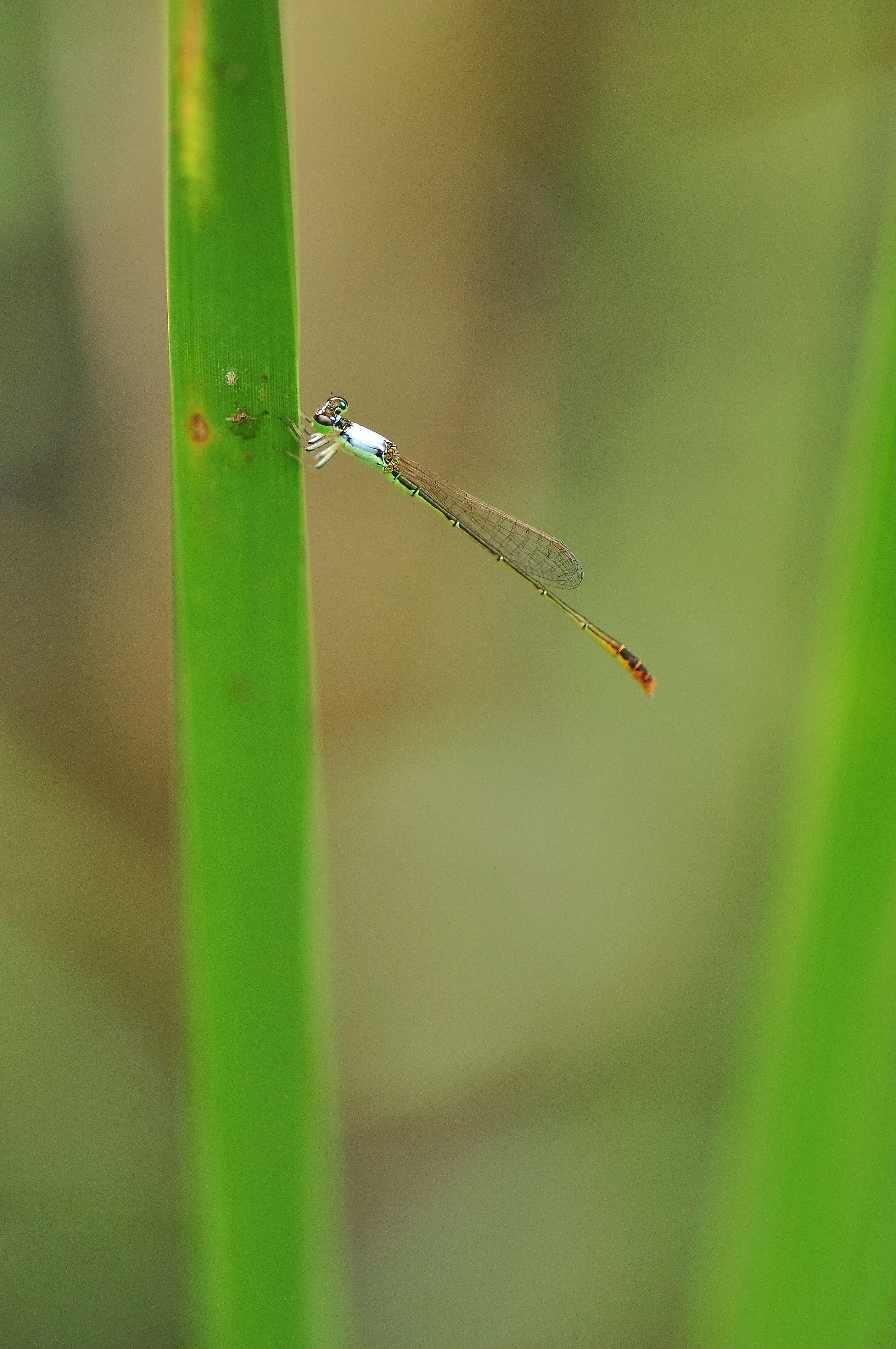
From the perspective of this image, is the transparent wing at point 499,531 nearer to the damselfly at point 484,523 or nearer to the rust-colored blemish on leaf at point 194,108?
the damselfly at point 484,523

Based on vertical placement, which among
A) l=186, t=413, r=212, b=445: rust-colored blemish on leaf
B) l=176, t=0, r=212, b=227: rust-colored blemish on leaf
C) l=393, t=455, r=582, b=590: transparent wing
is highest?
l=176, t=0, r=212, b=227: rust-colored blemish on leaf

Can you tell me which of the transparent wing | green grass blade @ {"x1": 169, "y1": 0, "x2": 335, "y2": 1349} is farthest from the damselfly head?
green grass blade @ {"x1": 169, "y1": 0, "x2": 335, "y2": 1349}

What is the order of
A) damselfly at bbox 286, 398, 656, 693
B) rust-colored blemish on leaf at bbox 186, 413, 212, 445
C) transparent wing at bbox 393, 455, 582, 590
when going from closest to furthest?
rust-colored blemish on leaf at bbox 186, 413, 212, 445
damselfly at bbox 286, 398, 656, 693
transparent wing at bbox 393, 455, 582, 590

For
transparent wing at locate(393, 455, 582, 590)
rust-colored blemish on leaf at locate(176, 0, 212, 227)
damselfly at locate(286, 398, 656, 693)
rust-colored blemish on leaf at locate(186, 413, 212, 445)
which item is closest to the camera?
rust-colored blemish on leaf at locate(176, 0, 212, 227)

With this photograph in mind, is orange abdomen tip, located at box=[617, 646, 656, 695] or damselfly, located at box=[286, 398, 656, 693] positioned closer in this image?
damselfly, located at box=[286, 398, 656, 693]

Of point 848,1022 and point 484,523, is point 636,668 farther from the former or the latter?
point 848,1022

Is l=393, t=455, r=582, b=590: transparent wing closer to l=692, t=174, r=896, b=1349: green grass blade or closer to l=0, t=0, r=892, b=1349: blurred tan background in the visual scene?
l=0, t=0, r=892, b=1349: blurred tan background

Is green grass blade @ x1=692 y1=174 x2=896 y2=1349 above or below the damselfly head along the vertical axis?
below

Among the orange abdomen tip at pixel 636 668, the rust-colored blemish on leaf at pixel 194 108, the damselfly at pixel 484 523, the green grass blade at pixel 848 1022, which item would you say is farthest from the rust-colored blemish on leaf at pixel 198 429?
the orange abdomen tip at pixel 636 668
